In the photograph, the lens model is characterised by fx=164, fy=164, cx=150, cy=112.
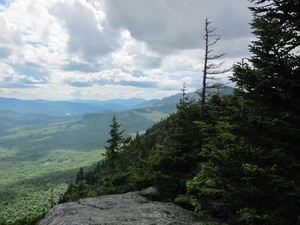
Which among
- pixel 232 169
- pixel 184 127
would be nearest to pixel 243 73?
pixel 232 169

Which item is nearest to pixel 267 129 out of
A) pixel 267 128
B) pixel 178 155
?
pixel 267 128

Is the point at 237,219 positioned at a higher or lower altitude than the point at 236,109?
lower

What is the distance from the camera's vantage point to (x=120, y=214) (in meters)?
10.1

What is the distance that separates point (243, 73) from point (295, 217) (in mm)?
5664

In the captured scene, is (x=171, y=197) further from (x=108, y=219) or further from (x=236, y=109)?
(x=236, y=109)

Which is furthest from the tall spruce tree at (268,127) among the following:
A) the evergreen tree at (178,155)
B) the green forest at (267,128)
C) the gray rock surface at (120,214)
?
the evergreen tree at (178,155)

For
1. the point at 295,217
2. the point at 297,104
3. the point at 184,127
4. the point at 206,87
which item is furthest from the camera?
the point at 184,127

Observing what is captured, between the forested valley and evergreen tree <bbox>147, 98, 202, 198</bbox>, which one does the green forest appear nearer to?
the forested valley

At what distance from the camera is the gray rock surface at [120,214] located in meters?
8.91

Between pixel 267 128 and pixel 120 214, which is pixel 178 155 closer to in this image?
pixel 120 214

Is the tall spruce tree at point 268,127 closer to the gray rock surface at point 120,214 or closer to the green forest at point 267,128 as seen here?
the green forest at point 267,128

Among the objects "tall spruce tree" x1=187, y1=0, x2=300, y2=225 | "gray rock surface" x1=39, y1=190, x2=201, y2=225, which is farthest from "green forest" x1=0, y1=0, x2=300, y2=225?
"gray rock surface" x1=39, y1=190, x2=201, y2=225

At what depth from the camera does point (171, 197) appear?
50.0ft

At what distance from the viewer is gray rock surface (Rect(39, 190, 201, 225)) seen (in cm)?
891
